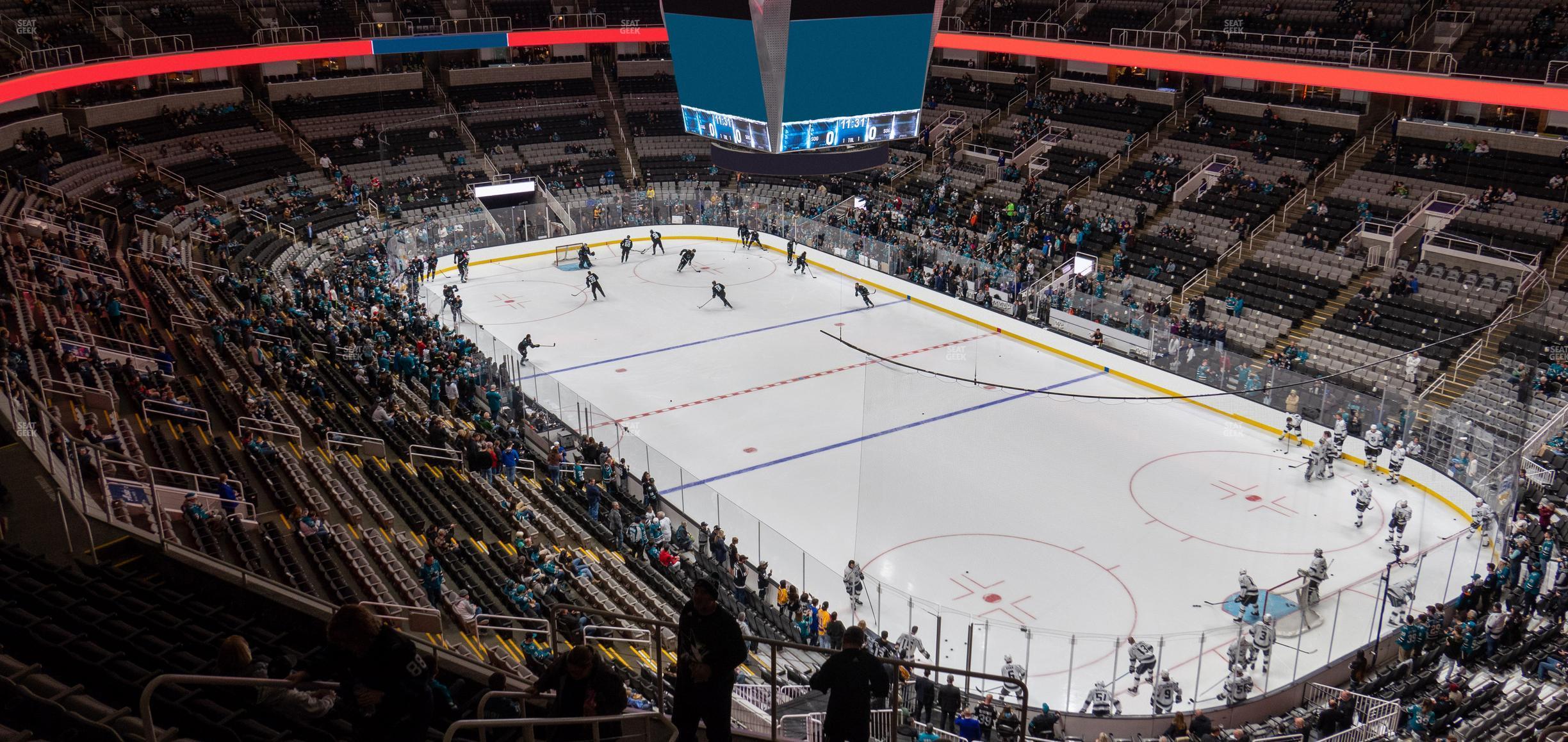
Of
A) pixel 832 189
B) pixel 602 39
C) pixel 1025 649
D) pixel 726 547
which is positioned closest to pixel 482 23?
pixel 602 39

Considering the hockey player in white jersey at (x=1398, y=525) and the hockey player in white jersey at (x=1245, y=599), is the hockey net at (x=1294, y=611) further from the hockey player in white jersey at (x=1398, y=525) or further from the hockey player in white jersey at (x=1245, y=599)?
the hockey player in white jersey at (x=1398, y=525)

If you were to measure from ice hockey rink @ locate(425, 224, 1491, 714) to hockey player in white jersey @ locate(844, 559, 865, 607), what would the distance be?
0.22 meters

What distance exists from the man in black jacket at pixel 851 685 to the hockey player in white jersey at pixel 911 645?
707cm

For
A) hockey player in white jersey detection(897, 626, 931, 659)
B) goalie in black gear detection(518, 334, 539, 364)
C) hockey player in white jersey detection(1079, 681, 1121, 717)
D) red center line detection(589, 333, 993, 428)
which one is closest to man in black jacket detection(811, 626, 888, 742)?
hockey player in white jersey detection(897, 626, 931, 659)

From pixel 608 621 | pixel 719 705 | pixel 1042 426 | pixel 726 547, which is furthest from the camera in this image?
pixel 1042 426

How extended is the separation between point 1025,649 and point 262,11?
37925mm

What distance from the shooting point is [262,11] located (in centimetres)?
4056

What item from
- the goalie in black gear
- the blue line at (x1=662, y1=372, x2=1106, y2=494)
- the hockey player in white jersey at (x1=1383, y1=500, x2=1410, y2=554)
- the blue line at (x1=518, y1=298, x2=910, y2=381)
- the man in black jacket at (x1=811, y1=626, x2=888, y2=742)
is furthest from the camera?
the blue line at (x1=518, y1=298, x2=910, y2=381)

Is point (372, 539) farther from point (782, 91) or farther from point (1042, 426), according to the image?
Answer: point (1042, 426)

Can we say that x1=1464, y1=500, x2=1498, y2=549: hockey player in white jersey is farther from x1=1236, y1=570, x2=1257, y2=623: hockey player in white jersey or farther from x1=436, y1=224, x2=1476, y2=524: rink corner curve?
x1=1236, y1=570, x2=1257, y2=623: hockey player in white jersey

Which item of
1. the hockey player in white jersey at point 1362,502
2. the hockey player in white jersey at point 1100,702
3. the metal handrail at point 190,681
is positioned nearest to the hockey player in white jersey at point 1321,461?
the hockey player in white jersey at point 1362,502

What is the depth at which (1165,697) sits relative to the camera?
12820 mm

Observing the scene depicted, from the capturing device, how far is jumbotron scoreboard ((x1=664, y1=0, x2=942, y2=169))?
19.6 meters

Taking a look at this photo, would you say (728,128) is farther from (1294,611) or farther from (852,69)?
(1294,611)
